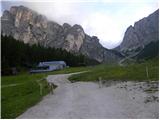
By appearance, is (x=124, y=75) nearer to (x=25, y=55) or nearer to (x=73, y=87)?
(x=73, y=87)

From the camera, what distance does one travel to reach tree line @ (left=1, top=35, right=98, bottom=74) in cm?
12438

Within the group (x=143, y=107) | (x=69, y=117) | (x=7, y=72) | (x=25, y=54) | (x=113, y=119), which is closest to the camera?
(x=113, y=119)

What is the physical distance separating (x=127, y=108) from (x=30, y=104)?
11.8 metres

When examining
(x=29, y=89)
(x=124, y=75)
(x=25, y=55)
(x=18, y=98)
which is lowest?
(x=18, y=98)

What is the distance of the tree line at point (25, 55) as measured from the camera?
4897 inches

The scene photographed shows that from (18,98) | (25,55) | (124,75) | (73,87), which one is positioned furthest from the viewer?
(25,55)

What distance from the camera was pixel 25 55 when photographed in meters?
146

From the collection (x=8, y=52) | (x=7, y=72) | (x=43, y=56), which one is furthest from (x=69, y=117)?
(x=43, y=56)

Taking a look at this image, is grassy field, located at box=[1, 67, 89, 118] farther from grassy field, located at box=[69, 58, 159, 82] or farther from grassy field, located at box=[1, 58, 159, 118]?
grassy field, located at box=[69, 58, 159, 82]

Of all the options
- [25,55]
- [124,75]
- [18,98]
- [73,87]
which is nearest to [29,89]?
[73,87]

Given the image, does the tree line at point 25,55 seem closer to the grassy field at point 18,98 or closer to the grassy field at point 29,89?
the grassy field at point 29,89

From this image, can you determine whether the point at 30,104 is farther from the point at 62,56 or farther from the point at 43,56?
the point at 62,56

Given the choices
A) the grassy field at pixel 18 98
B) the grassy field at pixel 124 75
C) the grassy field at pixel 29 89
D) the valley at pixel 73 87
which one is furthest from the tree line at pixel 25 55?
the grassy field at pixel 18 98

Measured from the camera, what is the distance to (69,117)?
22281 mm
